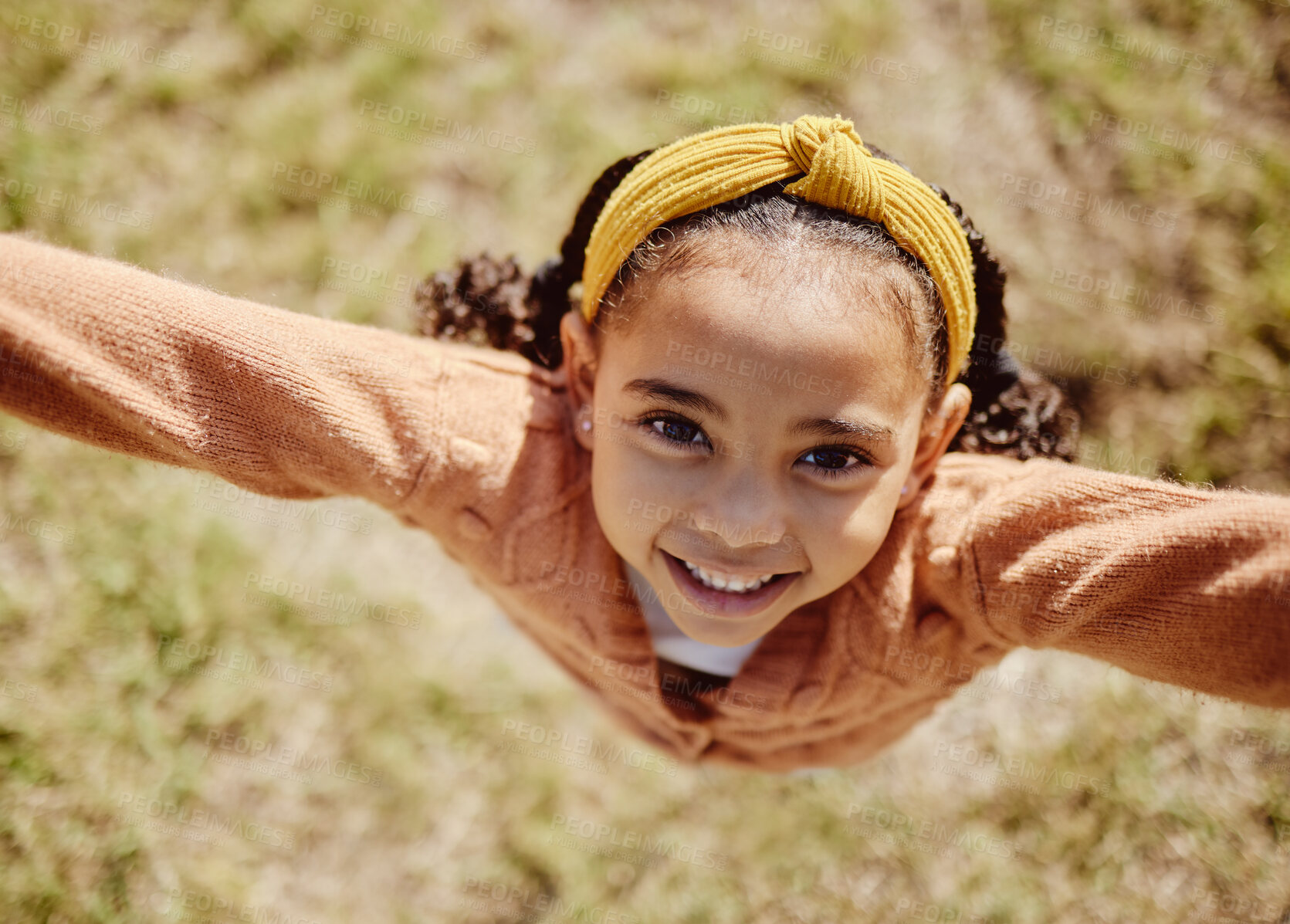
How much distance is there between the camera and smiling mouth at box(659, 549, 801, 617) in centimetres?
141

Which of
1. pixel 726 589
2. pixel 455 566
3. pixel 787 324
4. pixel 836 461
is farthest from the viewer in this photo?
pixel 455 566

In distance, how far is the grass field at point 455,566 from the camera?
2471mm

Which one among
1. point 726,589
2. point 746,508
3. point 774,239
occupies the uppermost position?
point 774,239

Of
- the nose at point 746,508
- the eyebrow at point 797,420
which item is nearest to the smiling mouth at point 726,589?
the nose at point 746,508

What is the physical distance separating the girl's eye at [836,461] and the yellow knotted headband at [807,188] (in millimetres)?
263

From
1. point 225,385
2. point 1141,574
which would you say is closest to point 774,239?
point 1141,574

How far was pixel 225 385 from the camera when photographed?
4.33 ft

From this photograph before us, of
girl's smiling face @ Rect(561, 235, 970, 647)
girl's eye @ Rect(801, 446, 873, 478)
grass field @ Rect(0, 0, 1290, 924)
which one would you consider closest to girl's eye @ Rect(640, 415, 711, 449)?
girl's smiling face @ Rect(561, 235, 970, 647)

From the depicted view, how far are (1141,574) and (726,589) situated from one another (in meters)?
0.59

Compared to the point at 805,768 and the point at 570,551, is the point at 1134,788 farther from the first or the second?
the point at 570,551

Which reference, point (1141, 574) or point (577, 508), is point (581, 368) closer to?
point (577, 508)

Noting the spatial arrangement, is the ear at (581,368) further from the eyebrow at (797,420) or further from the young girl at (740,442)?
the eyebrow at (797,420)

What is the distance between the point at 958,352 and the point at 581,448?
66 centimetres

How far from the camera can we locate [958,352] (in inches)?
57.2
